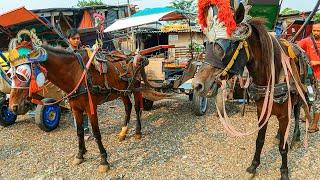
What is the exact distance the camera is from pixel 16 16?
6695mm

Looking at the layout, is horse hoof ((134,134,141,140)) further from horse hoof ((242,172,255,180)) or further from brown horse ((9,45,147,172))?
horse hoof ((242,172,255,180))

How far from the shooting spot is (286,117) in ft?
10.5

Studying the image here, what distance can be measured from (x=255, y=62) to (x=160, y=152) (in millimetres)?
2625

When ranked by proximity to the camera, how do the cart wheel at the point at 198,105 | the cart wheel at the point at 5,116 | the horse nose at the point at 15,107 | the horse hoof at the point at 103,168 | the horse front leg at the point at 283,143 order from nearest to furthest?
the horse front leg at the point at 283,143 < the horse nose at the point at 15,107 < the horse hoof at the point at 103,168 < the cart wheel at the point at 198,105 < the cart wheel at the point at 5,116

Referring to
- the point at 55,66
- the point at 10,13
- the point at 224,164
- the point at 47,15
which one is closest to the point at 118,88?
the point at 55,66

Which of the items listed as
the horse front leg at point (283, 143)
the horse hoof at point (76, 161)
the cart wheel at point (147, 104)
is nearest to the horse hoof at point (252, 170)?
the horse front leg at point (283, 143)

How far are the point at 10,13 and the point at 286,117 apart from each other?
6646 mm

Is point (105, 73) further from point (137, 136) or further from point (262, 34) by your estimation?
point (262, 34)

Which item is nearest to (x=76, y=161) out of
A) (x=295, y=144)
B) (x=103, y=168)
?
(x=103, y=168)

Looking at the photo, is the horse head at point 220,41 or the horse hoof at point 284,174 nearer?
the horse head at point 220,41

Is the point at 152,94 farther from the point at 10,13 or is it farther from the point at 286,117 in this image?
the point at 10,13

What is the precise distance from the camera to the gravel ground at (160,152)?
3.95 metres

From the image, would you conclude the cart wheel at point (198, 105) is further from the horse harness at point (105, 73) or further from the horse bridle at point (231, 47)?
the horse bridle at point (231, 47)

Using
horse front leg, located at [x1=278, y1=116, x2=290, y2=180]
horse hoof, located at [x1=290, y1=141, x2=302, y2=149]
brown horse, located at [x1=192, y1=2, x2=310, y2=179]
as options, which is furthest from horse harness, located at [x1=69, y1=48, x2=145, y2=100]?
horse hoof, located at [x1=290, y1=141, x2=302, y2=149]
